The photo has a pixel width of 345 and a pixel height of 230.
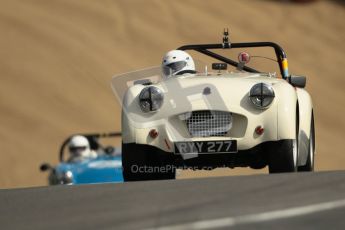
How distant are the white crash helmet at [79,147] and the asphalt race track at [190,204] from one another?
12348mm

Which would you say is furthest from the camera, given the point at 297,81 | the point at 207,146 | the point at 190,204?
the point at 297,81

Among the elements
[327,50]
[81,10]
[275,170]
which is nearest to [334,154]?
[327,50]

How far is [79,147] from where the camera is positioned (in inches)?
808

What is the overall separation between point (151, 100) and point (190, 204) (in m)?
3.30

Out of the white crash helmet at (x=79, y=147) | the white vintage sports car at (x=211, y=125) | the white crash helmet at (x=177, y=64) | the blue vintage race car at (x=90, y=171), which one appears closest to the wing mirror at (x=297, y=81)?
the white vintage sports car at (x=211, y=125)

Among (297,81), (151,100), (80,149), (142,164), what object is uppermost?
(297,81)

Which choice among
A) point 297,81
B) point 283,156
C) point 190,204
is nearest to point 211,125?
point 283,156

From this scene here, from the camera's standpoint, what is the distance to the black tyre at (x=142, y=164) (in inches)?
388

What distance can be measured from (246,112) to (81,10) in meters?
25.3

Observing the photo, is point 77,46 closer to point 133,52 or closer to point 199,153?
point 133,52

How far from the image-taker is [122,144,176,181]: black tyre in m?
9.86

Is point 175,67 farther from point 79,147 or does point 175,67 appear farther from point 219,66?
point 79,147

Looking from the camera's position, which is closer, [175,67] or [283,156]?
[283,156]

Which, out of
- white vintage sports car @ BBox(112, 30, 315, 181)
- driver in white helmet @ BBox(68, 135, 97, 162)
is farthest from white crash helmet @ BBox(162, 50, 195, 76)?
driver in white helmet @ BBox(68, 135, 97, 162)
